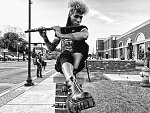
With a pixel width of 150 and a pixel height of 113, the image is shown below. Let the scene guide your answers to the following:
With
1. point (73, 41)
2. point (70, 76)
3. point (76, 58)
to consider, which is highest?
point (73, 41)

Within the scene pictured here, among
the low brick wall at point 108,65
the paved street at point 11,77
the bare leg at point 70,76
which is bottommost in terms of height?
the paved street at point 11,77

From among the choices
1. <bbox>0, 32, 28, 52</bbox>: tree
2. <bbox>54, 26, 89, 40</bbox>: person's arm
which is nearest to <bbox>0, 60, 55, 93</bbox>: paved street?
<bbox>54, 26, 89, 40</bbox>: person's arm

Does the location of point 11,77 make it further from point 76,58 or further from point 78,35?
point 78,35

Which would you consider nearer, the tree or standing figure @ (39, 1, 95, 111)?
standing figure @ (39, 1, 95, 111)

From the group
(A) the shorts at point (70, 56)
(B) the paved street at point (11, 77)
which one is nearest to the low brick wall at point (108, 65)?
(B) the paved street at point (11, 77)

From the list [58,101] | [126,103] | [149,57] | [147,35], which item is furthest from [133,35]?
[58,101]

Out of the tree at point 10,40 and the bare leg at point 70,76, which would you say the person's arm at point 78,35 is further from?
the tree at point 10,40

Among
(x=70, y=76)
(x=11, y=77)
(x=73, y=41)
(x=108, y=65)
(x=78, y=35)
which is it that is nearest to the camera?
(x=70, y=76)

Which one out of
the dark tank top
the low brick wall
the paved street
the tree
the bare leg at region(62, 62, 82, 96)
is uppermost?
the tree

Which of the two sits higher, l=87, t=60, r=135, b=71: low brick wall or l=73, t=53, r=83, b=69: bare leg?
l=73, t=53, r=83, b=69: bare leg

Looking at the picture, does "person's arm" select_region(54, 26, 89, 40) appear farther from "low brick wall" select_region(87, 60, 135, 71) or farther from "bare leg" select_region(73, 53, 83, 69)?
"low brick wall" select_region(87, 60, 135, 71)

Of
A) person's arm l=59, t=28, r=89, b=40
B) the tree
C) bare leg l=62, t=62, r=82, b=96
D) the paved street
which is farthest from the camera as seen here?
the tree

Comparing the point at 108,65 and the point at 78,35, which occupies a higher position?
the point at 78,35

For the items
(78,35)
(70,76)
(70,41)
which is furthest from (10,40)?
(70,76)
